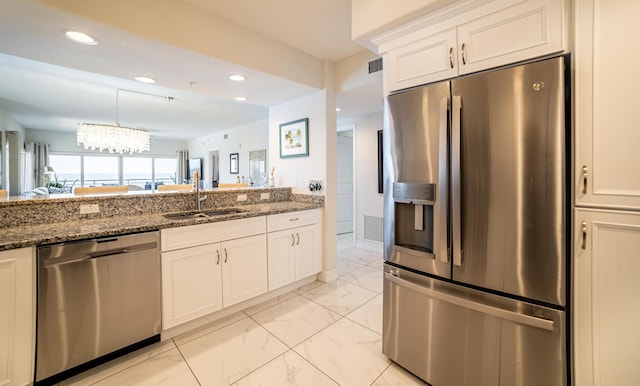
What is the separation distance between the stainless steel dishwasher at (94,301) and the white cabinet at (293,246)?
3.41 feet

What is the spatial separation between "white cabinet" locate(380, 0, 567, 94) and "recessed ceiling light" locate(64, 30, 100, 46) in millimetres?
2078

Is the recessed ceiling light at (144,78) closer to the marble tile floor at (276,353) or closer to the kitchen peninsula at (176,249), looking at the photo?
the kitchen peninsula at (176,249)

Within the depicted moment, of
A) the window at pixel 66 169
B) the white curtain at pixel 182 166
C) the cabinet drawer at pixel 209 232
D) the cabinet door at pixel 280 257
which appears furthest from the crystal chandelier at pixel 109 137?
the white curtain at pixel 182 166

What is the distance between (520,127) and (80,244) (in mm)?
2557

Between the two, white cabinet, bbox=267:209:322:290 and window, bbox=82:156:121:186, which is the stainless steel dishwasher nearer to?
white cabinet, bbox=267:209:322:290

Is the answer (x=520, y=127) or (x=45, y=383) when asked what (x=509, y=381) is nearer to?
(x=520, y=127)

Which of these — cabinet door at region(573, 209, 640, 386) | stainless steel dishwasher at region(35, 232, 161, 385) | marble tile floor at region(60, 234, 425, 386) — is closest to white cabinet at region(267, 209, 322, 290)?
marble tile floor at region(60, 234, 425, 386)

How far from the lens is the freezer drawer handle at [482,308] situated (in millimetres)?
1175

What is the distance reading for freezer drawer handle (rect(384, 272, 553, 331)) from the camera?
1.17 m

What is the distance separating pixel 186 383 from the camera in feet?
5.24

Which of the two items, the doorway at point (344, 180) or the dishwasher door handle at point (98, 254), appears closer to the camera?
the dishwasher door handle at point (98, 254)

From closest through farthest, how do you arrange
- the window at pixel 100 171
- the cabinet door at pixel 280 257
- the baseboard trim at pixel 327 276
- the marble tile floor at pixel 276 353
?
the marble tile floor at pixel 276 353, the cabinet door at pixel 280 257, the baseboard trim at pixel 327 276, the window at pixel 100 171

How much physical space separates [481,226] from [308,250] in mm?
1974

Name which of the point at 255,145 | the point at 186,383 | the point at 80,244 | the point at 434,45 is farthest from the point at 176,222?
the point at 255,145
